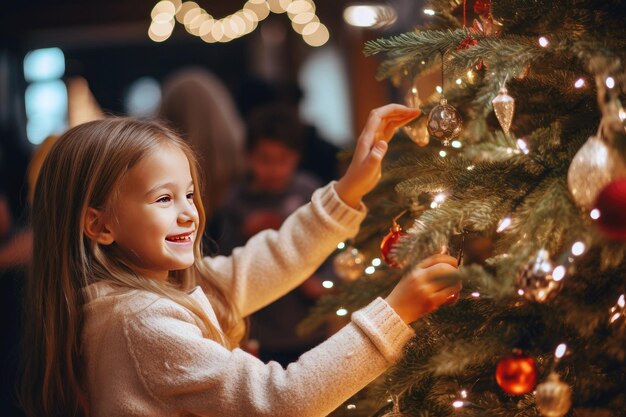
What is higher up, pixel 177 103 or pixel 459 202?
pixel 177 103

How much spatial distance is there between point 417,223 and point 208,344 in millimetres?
364

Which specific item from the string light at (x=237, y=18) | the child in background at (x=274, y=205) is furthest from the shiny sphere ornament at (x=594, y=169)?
the string light at (x=237, y=18)

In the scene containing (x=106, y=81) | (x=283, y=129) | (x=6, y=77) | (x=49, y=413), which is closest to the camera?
(x=49, y=413)

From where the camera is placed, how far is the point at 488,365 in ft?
3.59

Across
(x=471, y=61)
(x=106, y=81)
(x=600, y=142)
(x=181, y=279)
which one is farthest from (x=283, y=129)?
(x=106, y=81)

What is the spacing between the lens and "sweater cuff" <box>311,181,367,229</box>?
1.46m

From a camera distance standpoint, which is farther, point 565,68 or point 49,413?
point 49,413

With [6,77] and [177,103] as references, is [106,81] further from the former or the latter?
[177,103]

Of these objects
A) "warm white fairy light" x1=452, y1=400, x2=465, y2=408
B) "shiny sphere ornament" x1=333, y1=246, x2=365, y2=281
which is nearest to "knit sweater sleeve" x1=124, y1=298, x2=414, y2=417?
"warm white fairy light" x1=452, y1=400, x2=465, y2=408

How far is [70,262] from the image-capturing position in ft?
4.36

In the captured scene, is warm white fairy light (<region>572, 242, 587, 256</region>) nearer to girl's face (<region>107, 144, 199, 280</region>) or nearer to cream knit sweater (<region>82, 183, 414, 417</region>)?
cream knit sweater (<region>82, 183, 414, 417</region>)

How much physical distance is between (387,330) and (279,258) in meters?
0.51

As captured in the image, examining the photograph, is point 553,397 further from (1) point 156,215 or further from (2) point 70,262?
(2) point 70,262

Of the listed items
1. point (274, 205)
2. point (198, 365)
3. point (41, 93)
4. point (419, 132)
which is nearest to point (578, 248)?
point (419, 132)
